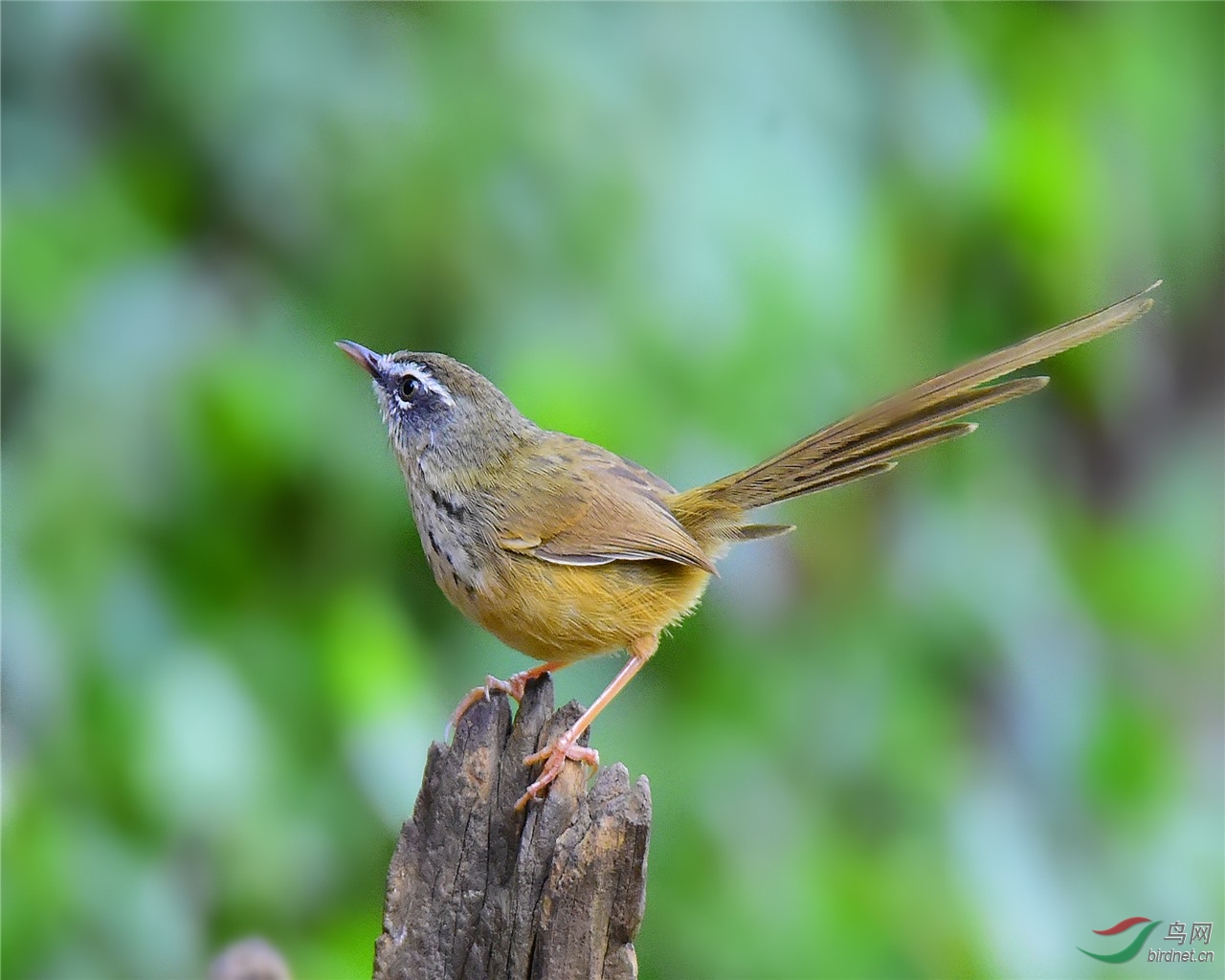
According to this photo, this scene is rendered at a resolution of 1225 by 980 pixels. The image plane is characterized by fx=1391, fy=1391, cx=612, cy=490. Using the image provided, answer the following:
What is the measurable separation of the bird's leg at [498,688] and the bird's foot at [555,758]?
0.30 meters

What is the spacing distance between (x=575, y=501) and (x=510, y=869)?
3.46ft

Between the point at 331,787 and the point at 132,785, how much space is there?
45cm

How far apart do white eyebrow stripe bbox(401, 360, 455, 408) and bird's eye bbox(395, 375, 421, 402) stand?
0.6 inches

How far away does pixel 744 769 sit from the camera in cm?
374

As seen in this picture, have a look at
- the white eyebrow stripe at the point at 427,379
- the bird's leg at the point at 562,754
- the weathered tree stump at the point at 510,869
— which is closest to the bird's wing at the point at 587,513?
the white eyebrow stripe at the point at 427,379

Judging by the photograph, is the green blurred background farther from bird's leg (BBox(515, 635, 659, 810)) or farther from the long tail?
bird's leg (BBox(515, 635, 659, 810))

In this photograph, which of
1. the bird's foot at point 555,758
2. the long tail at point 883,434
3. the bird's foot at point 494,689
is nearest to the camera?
the bird's foot at point 555,758

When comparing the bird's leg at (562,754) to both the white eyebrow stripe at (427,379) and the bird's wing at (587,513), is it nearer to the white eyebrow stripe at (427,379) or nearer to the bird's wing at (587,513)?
the bird's wing at (587,513)

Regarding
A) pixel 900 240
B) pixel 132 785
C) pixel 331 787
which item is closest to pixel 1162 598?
pixel 900 240

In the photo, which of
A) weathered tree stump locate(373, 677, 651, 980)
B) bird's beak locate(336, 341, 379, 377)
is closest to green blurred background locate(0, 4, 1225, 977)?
bird's beak locate(336, 341, 379, 377)

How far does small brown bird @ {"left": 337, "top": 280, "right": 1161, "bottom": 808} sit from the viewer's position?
3289mm

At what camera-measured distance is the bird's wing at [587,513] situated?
11.3ft

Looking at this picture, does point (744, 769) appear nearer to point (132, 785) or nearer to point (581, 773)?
point (581, 773)

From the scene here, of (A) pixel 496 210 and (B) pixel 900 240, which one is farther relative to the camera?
(B) pixel 900 240
